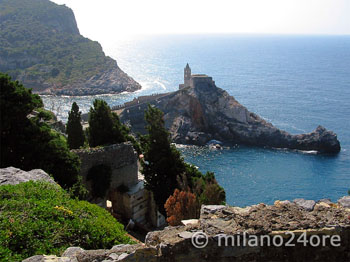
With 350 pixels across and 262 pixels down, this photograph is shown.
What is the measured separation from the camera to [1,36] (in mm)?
116875

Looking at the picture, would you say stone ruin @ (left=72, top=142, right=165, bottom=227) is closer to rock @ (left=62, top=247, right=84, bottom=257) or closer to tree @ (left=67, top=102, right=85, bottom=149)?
tree @ (left=67, top=102, right=85, bottom=149)

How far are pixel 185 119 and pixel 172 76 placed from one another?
225ft

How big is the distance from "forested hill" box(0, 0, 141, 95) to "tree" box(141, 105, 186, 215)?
80608 millimetres

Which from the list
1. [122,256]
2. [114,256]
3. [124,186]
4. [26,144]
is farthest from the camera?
[124,186]

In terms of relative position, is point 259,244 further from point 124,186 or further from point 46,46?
point 46,46

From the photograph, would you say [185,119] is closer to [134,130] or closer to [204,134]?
[204,134]

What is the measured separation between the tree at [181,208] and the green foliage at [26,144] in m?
4.65

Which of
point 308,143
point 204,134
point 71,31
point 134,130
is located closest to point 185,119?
point 204,134

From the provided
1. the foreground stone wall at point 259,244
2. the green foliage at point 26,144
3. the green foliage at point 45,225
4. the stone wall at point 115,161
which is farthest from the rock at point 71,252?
the stone wall at point 115,161

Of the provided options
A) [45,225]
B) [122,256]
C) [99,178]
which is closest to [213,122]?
[99,178]

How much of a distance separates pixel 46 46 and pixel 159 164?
115m

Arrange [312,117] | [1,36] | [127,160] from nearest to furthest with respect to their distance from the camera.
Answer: [127,160] → [312,117] → [1,36]

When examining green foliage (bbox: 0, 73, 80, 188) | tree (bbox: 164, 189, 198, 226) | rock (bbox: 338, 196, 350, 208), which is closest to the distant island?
green foliage (bbox: 0, 73, 80, 188)

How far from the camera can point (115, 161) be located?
59.6 ft
